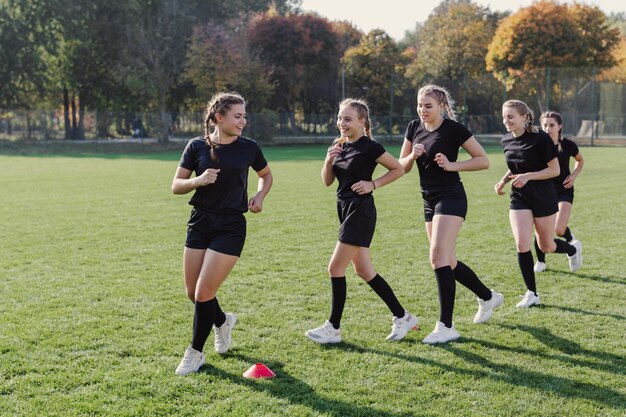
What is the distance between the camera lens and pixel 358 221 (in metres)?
5.26

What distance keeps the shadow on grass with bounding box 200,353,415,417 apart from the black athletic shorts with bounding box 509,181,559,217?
10.2ft

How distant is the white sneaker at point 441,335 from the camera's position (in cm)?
543

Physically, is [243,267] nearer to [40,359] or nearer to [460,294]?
[460,294]

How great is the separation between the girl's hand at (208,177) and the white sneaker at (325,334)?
5.25 feet

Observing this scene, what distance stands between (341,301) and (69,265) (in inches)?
173

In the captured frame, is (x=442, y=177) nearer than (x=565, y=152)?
Yes

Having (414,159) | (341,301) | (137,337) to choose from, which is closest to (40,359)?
(137,337)

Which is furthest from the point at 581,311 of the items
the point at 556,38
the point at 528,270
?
the point at 556,38

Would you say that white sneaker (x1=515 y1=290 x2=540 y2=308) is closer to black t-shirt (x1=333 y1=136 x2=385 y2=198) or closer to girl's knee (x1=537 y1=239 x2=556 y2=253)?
girl's knee (x1=537 y1=239 x2=556 y2=253)

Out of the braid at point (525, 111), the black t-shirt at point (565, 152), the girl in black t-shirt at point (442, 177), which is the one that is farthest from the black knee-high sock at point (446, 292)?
the black t-shirt at point (565, 152)

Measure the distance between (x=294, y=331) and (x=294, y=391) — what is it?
4.37 feet

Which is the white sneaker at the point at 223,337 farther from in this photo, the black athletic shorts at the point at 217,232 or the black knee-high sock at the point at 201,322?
the black athletic shorts at the point at 217,232

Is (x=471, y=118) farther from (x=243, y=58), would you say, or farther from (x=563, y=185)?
(x=563, y=185)

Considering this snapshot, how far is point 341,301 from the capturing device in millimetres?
5504
